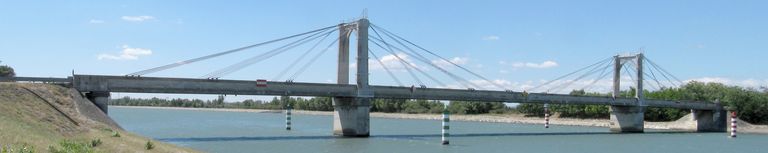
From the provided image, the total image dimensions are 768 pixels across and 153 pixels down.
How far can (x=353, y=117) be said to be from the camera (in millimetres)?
61812

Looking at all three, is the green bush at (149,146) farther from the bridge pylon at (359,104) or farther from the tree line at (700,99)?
the tree line at (700,99)

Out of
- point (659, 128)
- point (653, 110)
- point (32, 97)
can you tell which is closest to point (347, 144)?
point (32, 97)

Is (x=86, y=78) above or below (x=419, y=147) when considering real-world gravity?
above

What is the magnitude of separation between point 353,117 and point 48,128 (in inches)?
1381

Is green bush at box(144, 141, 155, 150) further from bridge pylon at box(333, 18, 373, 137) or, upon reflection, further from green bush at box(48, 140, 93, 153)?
bridge pylon at box(333, 18, 373, 137)

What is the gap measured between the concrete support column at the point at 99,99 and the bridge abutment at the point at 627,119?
6616 centimetres

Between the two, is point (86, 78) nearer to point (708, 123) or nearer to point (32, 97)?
point (32, 97)

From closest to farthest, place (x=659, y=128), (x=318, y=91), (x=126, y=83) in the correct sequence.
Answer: (x=126, y=83), (x=318, y=91), (x=659, y=128)

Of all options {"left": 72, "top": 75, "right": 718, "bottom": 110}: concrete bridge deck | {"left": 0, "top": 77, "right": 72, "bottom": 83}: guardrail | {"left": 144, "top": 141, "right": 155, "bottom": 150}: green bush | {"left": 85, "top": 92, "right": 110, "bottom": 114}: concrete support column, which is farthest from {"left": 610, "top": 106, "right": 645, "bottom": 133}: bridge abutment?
{"left": 144, "top": 141, "right": 155, "bottom": 150}: green bush

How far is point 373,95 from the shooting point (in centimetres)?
6316

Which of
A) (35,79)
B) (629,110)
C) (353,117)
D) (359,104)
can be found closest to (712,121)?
(629,110)

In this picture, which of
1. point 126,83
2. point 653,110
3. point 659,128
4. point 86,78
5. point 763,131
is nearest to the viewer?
point 86,78

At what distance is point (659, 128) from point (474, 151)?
72.2 metres

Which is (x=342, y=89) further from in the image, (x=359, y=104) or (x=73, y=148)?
(x=73, y=148)
